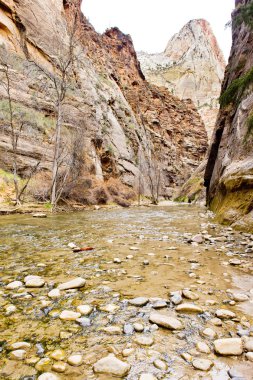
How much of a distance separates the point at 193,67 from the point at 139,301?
116191 millimetres

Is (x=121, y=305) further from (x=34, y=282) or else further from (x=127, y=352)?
(x=34, y=282)

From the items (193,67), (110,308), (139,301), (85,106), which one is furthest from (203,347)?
(193,67)

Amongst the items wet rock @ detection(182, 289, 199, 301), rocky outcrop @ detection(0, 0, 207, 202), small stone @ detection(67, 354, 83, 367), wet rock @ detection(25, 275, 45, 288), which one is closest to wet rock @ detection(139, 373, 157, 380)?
small stone @ detection(67, 354, 83, 367)

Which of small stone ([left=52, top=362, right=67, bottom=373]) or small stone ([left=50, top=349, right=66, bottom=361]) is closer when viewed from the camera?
small stone ([left=52, top=362, right=67, bottom=373])

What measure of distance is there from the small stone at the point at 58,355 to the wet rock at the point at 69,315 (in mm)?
407

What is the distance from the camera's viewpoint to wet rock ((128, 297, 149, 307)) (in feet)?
7.45

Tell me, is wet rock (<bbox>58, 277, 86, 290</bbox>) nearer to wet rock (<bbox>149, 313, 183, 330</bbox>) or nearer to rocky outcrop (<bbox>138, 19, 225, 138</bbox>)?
wet rock (<bbox>149, 313, 183, 330</bbox>)

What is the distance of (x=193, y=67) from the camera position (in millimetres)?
102125

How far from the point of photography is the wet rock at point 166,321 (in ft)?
Result: 6.26

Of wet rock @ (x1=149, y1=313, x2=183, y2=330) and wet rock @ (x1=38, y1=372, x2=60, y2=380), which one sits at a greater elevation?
wet rock @ (x1=149, y1=313, x2=183, y2=330)

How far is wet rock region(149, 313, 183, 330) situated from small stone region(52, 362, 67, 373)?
78 cm

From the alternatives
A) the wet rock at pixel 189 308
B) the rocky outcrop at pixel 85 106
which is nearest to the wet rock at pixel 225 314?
the wet rock at pixel 189 308

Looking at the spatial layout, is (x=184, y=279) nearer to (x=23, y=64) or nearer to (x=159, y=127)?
(x=23, y=64)

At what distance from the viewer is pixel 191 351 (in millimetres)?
1624
